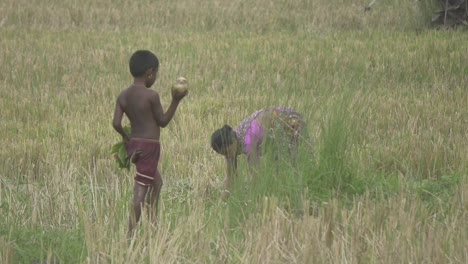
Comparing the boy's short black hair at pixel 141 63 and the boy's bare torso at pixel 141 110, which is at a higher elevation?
the boy's short black hair at pixel 141 63

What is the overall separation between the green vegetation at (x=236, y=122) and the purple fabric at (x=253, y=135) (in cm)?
33

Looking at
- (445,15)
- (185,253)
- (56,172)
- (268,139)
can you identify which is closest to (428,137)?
(268,139)

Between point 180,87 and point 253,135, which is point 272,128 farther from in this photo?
point 180,87

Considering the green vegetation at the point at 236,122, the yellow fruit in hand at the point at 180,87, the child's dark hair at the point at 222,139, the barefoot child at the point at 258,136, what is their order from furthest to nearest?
the child's dark hair at the point at 222,139 < the barefoot child at the point at 258,136 < the yellow fruit in hand at the point at 180,87 < the green vegetation at the point at 236,122

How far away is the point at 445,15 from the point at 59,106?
5881 millimetres

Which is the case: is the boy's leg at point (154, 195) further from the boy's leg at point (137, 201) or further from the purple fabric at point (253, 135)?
the purple fabric at point (253, 135)

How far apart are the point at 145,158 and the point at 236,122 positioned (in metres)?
3.00

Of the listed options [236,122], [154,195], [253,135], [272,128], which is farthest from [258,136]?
[236,122]

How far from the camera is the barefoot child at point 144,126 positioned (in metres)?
4.17

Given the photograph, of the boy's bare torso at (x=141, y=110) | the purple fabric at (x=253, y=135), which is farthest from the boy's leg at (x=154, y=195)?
the purple fabric at (x=253, y=135)

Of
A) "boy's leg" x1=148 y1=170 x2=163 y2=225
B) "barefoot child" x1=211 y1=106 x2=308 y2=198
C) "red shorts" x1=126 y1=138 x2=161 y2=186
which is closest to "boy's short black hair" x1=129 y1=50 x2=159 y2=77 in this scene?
"red shorts" x1=126 y1=138 x2=161 y2=186

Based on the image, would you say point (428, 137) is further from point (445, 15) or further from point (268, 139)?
point (445, 15)

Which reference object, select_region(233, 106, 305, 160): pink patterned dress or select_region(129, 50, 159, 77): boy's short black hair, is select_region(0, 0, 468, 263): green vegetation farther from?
select_region(129, 50, 159, 77): boy's short black hair

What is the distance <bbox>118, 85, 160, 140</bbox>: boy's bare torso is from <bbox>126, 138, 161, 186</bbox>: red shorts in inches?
1.4
